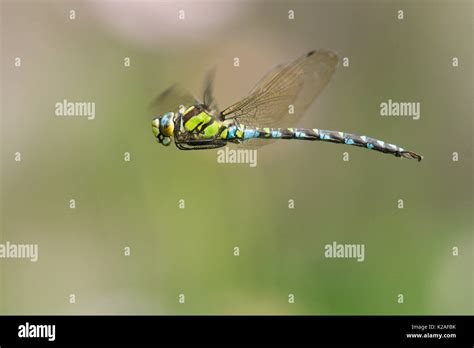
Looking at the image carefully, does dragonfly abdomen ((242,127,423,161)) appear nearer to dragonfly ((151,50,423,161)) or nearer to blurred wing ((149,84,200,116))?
dragonfly ((151,50,423,161))

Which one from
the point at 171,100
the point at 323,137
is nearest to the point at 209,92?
the point at 171,100

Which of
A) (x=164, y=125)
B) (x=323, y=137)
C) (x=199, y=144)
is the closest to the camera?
(x=164, y=125)

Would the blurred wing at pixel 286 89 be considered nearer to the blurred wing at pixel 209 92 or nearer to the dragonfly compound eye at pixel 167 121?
the blurred wing at pixel 209 92

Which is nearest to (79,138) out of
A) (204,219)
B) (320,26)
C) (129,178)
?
(129,178)

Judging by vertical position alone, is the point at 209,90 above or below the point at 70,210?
above

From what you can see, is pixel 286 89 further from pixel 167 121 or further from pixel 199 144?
pixel 167 121

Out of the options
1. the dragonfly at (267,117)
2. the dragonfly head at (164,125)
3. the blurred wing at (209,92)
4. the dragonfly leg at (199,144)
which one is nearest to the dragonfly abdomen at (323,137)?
the dragonfly at (267,117)

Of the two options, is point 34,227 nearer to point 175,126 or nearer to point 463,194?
point 175,126
